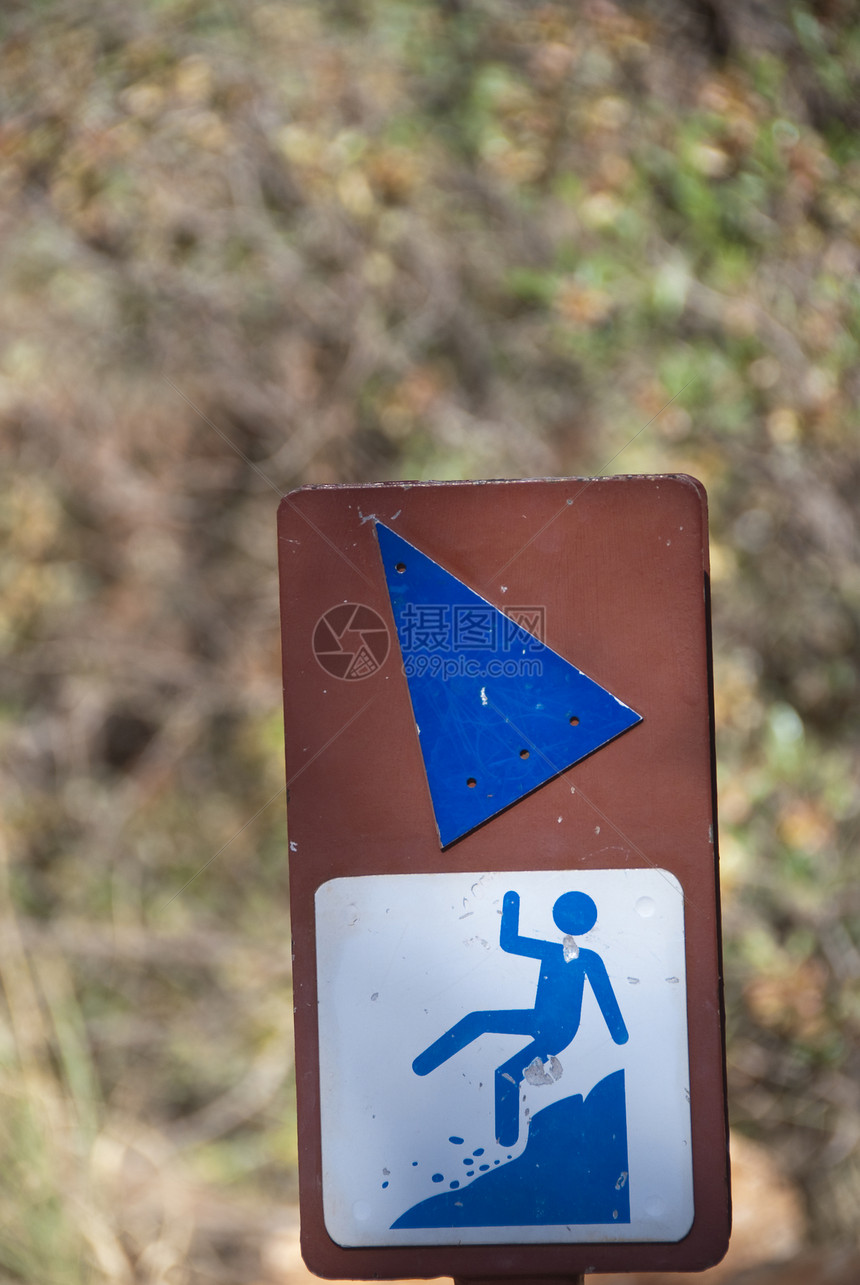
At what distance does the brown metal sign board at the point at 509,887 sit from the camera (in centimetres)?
121

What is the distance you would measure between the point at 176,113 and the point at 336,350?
108cm

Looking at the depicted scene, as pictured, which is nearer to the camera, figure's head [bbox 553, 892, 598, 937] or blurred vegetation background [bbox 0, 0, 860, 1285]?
figure's head [bbox 553, 892, 598, 937]

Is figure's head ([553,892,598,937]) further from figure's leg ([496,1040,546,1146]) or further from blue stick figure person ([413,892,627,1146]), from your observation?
figure's leg ([496,1040,546,1146])

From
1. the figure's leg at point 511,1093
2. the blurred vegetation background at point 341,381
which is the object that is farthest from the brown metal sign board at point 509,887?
the blurred vegetation background at point 341,381

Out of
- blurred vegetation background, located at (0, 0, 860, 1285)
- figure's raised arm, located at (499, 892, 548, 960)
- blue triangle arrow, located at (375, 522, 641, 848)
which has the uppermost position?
blue triangle arrow, located at (375, 522, 641, 848)

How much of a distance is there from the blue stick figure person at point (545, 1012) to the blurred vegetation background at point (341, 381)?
2048 millimetres

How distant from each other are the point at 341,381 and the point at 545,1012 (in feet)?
9.58

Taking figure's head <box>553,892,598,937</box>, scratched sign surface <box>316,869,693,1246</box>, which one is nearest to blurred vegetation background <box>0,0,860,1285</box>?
scratched sign surface <box>316,869,693,1246</box>

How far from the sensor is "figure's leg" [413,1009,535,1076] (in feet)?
3.99

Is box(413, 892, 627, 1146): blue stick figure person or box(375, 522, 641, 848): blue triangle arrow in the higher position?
box(375, 522, 641, 848): blue triangle arrow

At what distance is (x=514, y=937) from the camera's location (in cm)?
122

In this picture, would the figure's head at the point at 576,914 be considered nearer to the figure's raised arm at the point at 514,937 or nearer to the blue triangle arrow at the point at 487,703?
the figure's raised arm at the point at 514,937

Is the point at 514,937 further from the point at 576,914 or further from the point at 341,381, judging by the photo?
the point at 341,381

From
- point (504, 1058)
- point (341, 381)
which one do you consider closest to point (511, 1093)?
point (504, 1058)
